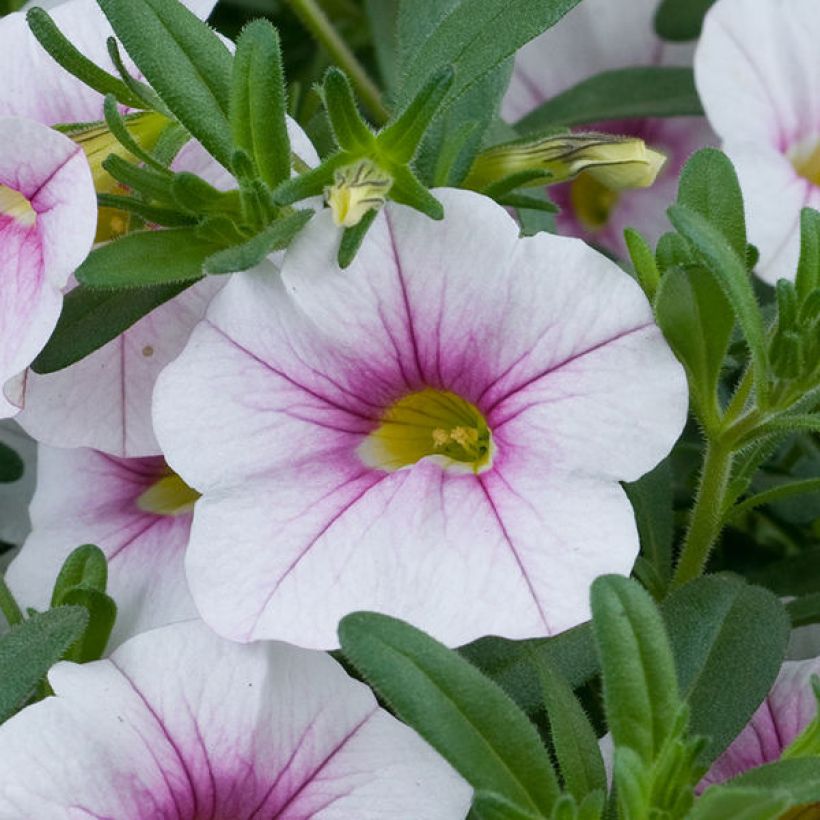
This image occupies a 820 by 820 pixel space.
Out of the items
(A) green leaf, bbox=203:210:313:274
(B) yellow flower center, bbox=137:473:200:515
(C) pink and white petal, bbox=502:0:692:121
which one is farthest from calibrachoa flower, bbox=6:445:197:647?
(C) pink and white petal, bbox=502:0:692:121

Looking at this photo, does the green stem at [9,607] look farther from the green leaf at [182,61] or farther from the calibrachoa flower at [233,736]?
the green leaf at [182,61]

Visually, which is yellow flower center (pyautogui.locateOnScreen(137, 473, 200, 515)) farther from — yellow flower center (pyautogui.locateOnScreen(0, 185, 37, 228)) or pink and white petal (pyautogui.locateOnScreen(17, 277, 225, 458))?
yellow flower center (pyautogui.locateOnScreen(0, 185, 37, 228))

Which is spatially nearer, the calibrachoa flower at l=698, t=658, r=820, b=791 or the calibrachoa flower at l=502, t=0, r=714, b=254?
the calibrachoa flower at l=698, t=658, r=820, b=791

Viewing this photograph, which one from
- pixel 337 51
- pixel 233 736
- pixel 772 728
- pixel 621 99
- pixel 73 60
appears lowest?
pixel 772 728

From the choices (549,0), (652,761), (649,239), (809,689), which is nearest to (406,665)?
(652,761)

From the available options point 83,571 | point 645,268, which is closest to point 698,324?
point 645,268

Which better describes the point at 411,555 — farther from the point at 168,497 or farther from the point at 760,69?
the point at 760,69
